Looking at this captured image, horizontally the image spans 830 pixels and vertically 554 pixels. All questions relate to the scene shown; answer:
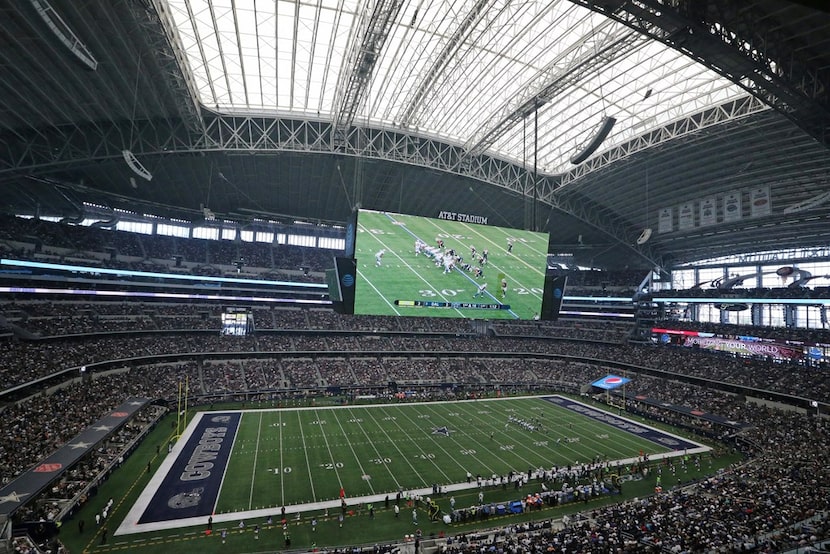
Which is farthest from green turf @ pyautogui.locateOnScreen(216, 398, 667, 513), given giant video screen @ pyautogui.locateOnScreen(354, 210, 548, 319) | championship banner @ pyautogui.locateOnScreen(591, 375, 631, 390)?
giant video screen @ pyautogui.locateOnScreen(354, 210, 548, 319)

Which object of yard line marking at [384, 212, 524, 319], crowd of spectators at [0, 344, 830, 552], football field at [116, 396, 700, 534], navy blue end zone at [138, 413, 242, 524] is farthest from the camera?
yard line marking at [384, 212, 524, 319]

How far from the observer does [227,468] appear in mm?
26547

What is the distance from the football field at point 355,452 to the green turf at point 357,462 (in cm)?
11

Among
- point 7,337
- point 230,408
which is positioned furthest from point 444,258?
point 7,337

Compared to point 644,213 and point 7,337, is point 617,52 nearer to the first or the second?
point 644,213

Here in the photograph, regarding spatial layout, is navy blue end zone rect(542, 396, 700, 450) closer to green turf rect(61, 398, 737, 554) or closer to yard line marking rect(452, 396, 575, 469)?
green turf rect(61, 398, 737, 554)

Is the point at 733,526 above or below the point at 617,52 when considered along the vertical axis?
below

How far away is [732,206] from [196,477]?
43.4 meters

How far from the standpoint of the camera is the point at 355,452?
2980cm

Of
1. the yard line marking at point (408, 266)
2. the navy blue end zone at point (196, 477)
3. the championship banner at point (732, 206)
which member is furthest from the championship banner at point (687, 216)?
the navy blue end zone at point (196, 477)

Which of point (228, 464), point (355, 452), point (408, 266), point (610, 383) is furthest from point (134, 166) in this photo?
point (610, 383)

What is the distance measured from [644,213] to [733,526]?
125 ft

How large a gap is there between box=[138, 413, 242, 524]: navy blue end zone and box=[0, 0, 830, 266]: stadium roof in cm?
1732

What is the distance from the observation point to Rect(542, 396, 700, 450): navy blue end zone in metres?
33.8
